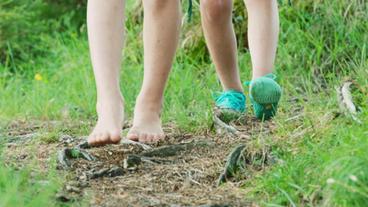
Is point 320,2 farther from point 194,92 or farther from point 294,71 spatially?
point 194,92

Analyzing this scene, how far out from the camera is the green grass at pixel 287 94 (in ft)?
8.68

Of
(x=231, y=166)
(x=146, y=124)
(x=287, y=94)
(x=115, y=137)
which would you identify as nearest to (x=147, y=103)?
(x=146, y=124)

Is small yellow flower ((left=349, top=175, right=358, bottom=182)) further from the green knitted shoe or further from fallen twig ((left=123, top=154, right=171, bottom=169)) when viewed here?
the green knitted shoe

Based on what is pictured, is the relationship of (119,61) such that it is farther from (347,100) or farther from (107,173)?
(347,100)

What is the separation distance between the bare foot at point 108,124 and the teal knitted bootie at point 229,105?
773 millimetres

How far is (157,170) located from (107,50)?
0.56 meters

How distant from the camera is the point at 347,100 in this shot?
11.5ft

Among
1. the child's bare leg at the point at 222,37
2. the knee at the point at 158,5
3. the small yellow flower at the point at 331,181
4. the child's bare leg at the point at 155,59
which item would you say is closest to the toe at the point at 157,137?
the child's bare leg at the point at 155,59

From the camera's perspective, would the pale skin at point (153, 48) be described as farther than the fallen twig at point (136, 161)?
Yes

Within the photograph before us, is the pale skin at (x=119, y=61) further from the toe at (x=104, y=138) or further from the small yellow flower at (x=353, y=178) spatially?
the small yellow flower at (x=353, y=178)

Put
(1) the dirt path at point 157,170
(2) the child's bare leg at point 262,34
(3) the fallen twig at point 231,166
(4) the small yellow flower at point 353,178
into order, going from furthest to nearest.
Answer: (2) the child's bare leg at point 262,34, (3) the fallen twig at point 231,166, (1) the dirt path at point 157,170, (4) the small yellow flower at point 353,178

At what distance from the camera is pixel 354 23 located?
5238mm

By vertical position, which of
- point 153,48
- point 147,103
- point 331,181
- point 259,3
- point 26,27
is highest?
point 259,3

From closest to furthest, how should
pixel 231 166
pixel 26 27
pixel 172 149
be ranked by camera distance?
1. pixel 231 166
2. pixel 172 149
3. pixel 26 27
